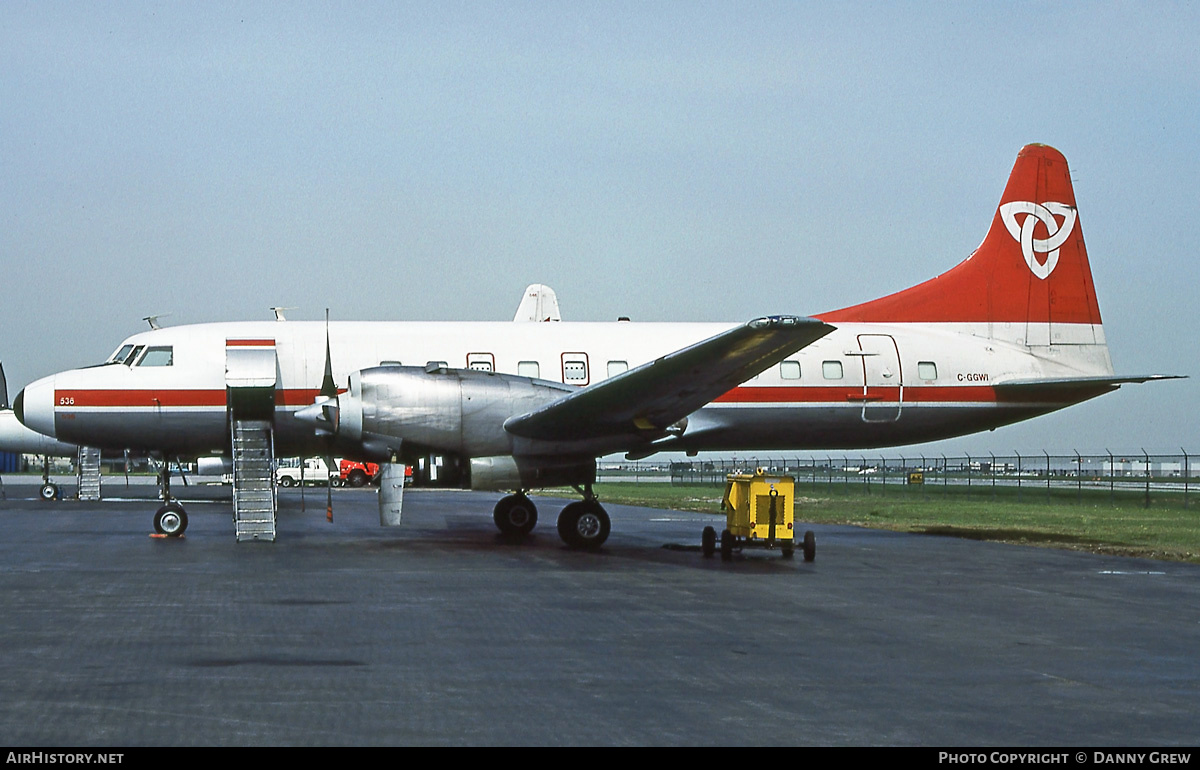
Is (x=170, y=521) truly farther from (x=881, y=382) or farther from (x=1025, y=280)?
(x=1025, y=280)

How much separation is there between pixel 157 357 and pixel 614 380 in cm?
938

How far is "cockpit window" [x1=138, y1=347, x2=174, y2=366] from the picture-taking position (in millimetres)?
21594

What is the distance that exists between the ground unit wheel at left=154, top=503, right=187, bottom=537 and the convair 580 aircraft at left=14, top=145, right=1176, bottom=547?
0.03 meters

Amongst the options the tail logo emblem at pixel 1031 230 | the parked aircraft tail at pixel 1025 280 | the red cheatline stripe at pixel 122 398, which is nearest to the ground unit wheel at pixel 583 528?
the red cheatline stripe at pixel 122 398

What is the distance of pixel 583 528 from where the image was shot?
19.5 meters

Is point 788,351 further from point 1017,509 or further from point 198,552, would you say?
point 1017,509

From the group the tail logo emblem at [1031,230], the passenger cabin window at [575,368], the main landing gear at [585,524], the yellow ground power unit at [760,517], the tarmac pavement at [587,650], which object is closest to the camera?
the tarmac pavement at [587,650]

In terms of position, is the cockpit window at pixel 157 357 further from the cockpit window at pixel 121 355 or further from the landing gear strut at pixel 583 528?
the landing gear strut at pixel 583 528

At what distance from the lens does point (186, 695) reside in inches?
288

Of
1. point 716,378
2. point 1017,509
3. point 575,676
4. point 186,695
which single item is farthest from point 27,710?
point 1017,509

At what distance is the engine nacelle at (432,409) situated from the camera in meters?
18.8

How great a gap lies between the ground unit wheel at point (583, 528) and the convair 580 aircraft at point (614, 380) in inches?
1.1

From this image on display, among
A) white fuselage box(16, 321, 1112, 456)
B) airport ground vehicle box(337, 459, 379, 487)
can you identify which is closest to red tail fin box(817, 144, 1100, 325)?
white fuselage box(16, 321, 1112, 456)

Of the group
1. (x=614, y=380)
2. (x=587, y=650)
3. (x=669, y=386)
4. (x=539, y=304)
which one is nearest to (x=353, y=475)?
(x=539, y=304)
